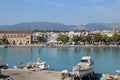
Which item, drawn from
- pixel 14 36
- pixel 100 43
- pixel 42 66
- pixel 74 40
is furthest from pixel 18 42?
pixel 42 66

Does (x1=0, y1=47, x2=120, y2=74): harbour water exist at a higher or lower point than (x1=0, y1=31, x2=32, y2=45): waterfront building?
lower

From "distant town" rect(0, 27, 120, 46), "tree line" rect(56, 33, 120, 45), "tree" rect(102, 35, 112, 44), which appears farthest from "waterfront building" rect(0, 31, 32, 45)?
"tree" rect(102, 35, 112, 44)

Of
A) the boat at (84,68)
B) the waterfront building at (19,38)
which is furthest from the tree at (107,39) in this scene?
the boat at (84,68)

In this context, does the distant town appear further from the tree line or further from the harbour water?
the harbour water

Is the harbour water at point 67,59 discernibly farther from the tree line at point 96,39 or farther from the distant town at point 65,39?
the distant town at point 65,39

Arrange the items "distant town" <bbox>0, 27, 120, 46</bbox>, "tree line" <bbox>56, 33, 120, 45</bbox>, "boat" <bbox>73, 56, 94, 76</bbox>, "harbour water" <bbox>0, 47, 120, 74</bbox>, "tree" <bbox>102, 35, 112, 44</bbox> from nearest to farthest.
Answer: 1. "boat" <bbox>73, 56, 94, 76</bbox>
2. "harbour water" <bbox>0, 47, 120, 74</bbox>
3. "tree line" <bbox>56, 33, 120, 45</bbox>
4. "tree" <bbox>102, 35, 112, 44</bbox>
5. "distant town" <bbox>0, 27, 120, 46</bbox>

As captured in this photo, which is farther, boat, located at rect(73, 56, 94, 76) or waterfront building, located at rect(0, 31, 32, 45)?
waterfront building, located at rect(0, 31, 32, 45)

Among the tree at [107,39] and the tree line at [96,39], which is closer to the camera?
the tree line at [96,39]

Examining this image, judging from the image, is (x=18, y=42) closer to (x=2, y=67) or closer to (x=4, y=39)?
(x=4, y=39)

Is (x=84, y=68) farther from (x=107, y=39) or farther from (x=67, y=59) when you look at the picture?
(x=107, y=39)

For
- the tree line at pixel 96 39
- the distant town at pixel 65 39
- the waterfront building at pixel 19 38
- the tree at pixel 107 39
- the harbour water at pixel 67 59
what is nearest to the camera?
the harbour water at pixel 67 59

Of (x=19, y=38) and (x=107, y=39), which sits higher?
(x=19, y=38)

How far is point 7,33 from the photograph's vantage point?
6383 inches

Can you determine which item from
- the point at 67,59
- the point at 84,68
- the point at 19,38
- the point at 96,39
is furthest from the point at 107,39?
the point at 84,68
